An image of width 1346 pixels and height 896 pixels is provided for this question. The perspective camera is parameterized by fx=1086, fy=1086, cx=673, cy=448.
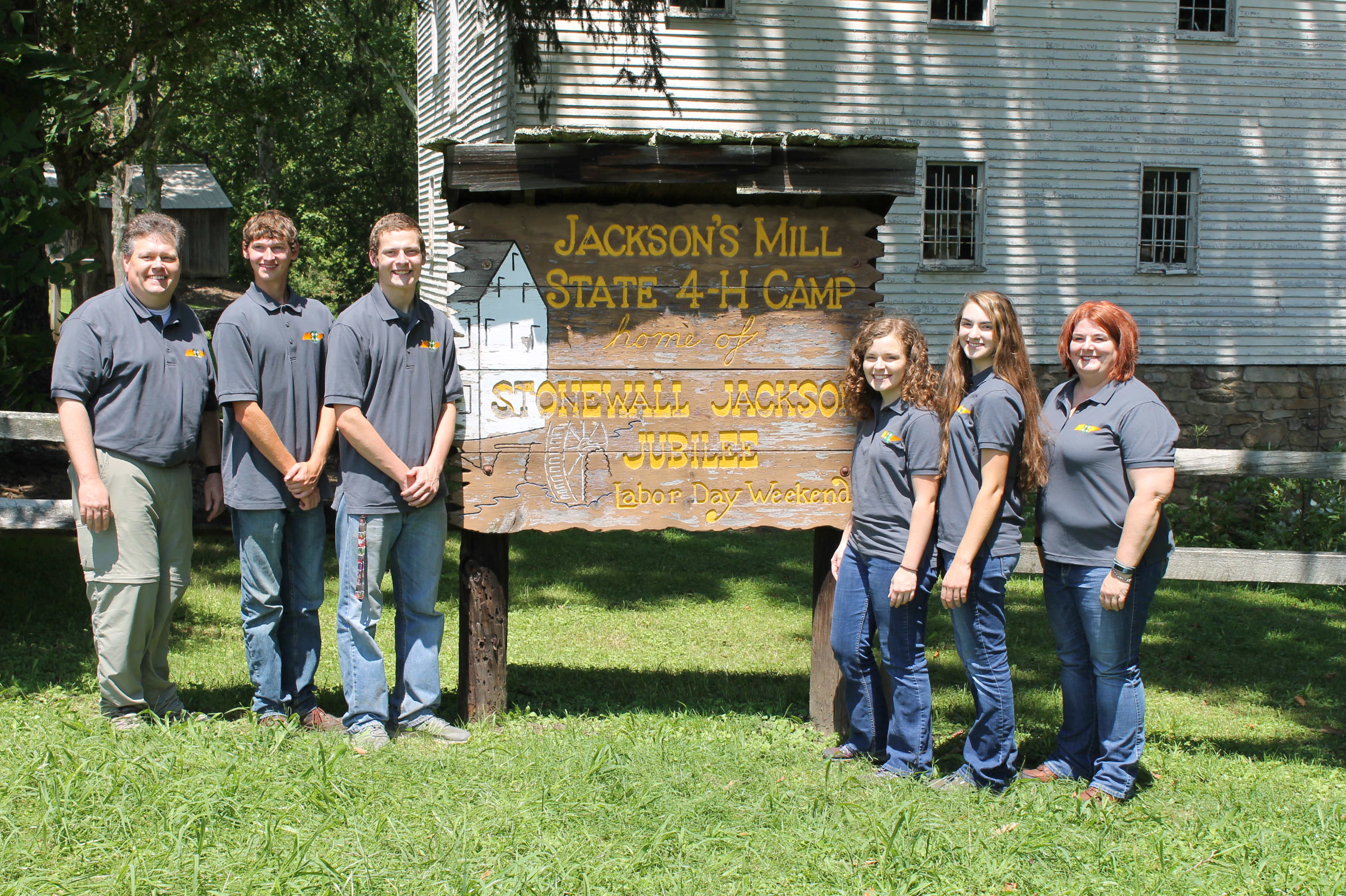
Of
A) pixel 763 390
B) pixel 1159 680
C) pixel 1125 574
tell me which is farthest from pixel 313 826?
pixel 1159 680

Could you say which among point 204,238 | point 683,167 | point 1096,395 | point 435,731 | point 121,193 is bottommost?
point 435,731

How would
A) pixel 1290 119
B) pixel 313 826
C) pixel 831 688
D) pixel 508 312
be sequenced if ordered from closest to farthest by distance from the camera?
pixel 313 826 → pixel 508 312 → pixel 831 688 → pixel 1290 119

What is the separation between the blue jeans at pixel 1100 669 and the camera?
12.6 feet

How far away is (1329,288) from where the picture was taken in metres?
15.7

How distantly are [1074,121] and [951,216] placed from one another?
2.06m

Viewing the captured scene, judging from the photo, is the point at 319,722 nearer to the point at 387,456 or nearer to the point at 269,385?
the point at 387,456

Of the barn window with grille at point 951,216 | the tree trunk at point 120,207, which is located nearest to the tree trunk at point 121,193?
the tree trunk at point 120,207

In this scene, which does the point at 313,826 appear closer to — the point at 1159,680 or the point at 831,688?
the point at 831,688

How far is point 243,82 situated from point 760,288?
552 inches

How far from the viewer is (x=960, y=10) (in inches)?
589

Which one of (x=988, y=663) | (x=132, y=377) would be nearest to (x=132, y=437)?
(x=132, y=377)

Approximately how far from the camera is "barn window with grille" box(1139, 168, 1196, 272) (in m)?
15.3

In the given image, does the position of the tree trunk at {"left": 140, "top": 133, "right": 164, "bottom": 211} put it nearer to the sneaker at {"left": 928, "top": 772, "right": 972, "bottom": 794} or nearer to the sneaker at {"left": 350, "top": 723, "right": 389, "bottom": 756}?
the sneaker at {"left": 350, "top": 723, "right": 389, "bottom": 756}

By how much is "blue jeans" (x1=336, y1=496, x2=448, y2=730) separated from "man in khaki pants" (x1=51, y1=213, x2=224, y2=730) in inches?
27.3
